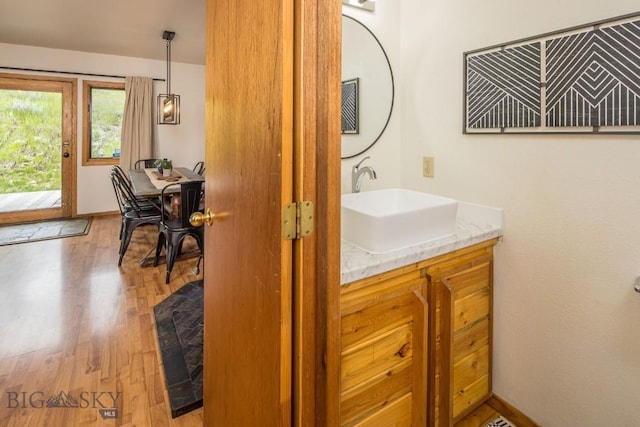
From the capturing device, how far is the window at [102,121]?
5.45 meters

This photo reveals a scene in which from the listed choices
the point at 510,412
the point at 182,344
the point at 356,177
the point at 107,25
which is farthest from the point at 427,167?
the point at 107,25

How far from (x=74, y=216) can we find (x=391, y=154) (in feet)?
18.0

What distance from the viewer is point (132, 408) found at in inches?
64.6

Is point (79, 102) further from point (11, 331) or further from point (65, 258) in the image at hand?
point (11, 331)

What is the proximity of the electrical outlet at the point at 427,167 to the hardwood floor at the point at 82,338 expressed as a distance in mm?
1597

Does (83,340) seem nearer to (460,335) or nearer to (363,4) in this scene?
(460,335)

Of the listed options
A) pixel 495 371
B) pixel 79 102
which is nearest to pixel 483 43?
pixel 495 371

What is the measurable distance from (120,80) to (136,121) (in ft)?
2.18

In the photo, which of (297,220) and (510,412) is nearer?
(297,220)

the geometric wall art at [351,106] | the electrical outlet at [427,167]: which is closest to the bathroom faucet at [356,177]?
the geometric wall art at [351,106]

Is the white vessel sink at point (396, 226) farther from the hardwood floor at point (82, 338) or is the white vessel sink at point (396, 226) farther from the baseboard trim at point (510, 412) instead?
the hardwood floor at point (82, 338)

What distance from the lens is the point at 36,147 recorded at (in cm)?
516

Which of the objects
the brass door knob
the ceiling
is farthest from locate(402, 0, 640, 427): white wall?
the ceiling

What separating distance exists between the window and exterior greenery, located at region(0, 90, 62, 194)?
0.35 metres
